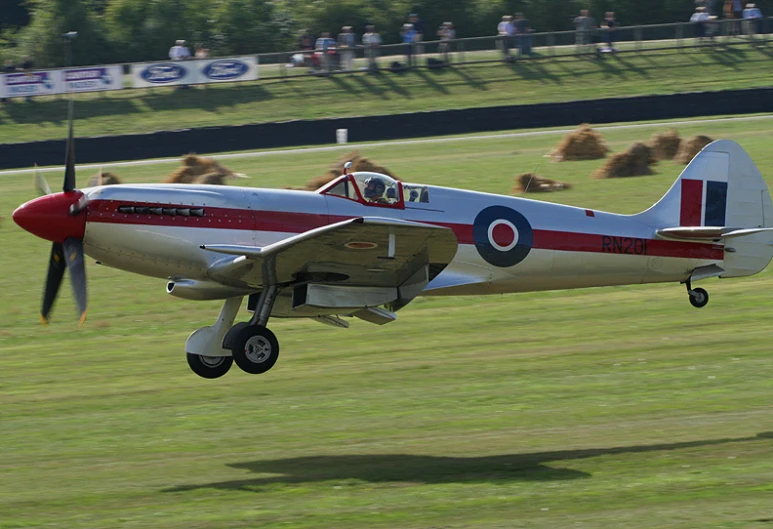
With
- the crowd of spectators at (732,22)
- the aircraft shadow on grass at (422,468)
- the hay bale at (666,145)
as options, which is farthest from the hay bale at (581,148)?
the aircraft shadow on grass at (422,468)

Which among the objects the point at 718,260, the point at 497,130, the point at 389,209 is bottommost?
the point at 497,130

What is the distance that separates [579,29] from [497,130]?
14295mm

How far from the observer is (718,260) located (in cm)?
1638

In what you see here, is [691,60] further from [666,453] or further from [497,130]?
[666,453]

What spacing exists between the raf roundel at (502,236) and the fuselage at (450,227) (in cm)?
1

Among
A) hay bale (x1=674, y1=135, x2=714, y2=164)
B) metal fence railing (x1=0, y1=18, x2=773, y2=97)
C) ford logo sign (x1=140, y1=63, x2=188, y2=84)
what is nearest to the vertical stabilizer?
hay bale (x1=674, y1=135, x2=714, y2=164)

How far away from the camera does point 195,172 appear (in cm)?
3102

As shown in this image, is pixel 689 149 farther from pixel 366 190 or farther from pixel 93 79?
pixel 93 79

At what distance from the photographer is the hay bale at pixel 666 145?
33.8m

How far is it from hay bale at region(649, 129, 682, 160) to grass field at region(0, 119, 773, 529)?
11.6 m

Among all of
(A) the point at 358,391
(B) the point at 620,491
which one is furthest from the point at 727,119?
(B) the point at 620,491

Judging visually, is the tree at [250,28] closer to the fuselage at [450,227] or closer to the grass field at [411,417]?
the grass field at [411,417]

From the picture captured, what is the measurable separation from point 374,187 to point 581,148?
22109 mm

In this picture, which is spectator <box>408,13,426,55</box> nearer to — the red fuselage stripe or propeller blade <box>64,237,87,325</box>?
the red fuselage stripe
